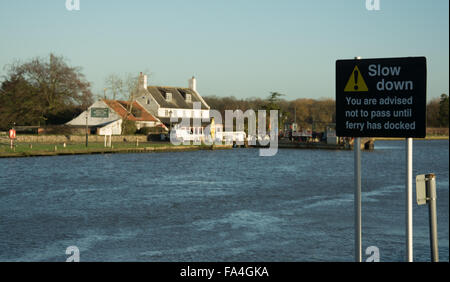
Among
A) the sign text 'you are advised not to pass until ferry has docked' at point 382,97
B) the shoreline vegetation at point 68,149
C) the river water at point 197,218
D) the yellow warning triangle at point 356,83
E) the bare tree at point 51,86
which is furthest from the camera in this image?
the bare tree at point 51,86

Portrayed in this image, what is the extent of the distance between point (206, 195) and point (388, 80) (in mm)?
25099

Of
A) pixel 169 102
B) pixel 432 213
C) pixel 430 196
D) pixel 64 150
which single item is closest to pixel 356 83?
pixel 430 196

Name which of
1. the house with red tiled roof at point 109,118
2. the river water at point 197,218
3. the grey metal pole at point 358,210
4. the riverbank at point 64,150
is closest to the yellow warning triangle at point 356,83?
the grey metal pole at point 358,210

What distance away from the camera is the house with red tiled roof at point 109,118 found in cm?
9075

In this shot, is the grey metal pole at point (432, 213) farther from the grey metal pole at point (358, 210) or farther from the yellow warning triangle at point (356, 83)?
the yellow warning triangle at point (356, 83)

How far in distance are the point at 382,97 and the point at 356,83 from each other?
1.43ft

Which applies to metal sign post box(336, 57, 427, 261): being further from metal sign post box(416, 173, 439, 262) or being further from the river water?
the river water

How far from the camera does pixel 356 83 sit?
8.11 metres

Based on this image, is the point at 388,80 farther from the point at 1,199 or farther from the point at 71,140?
the point at 71,140

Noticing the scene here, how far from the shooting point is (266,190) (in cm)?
3606

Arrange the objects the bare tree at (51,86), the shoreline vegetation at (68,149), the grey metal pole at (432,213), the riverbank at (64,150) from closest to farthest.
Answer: the grey metal pole at (432,213)
the riverbank at (64,150)
the shoreline vegetation at (68,149)
the bare tree at (51,86)

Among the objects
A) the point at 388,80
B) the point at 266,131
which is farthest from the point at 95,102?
the point at 388,80

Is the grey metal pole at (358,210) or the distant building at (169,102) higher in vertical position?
the distant building at (169,102)

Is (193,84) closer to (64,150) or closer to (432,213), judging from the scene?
(64,150)
